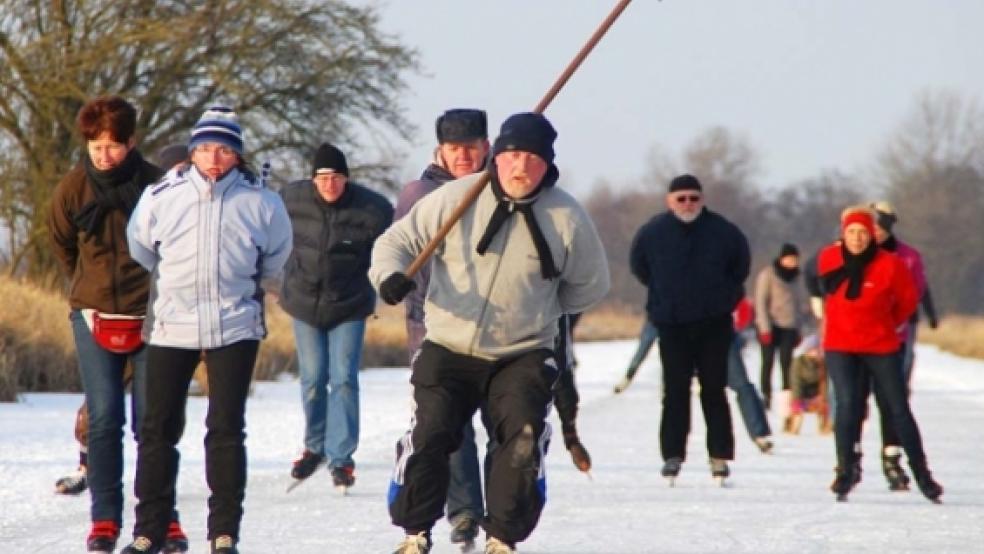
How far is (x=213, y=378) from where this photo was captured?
6930 mm

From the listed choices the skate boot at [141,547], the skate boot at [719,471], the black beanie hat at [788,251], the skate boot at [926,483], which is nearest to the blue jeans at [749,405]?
the skate boot at [719,471]

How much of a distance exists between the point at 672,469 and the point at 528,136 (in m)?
4.56

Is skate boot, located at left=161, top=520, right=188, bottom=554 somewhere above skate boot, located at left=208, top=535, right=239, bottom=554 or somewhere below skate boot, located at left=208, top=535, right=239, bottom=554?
below

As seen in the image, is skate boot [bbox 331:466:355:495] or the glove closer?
the glove

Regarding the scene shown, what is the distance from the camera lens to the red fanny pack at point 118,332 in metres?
7.21

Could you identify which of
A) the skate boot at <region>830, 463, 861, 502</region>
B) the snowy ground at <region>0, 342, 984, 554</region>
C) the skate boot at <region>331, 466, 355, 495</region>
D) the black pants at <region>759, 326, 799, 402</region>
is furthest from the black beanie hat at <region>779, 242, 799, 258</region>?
the skate boot at <region>331, 466, 355, 495</region>

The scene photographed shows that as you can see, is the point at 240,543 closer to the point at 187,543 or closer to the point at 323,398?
the point at 187,543

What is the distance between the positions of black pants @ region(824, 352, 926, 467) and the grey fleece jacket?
4049mm

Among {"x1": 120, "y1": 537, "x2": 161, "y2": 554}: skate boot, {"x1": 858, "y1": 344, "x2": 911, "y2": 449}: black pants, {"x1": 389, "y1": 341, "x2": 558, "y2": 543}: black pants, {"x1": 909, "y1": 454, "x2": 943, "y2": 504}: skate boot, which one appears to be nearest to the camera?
{"x1": 389, "y1": 341, "x2": 558, "y2": 543}: black pants

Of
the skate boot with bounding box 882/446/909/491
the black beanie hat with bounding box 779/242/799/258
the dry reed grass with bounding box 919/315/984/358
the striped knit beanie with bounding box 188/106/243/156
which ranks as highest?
the striped knit beanie with bounding box 188/106/243/156

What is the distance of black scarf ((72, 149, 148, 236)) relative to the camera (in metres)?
7.27

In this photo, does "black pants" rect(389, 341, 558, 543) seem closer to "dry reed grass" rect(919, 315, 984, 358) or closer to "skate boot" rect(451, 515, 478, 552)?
"skate boot" rect(451, 515, 478, 552)

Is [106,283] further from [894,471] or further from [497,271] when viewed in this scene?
[894,471]

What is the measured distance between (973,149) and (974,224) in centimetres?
473
